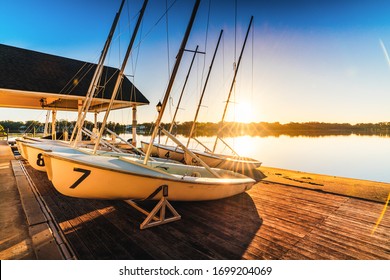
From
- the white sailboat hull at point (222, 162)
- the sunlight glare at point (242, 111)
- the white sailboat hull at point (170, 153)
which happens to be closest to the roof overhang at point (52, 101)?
the white sailboat hull at point (170, 153)

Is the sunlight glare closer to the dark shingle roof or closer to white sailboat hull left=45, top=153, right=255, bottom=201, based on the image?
the dark shingle roof

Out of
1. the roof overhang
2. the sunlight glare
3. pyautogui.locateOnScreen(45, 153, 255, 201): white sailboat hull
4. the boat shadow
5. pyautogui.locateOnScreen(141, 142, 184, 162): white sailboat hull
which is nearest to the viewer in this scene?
the boat shadow

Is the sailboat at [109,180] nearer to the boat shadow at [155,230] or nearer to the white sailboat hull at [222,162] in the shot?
the boat shadow at [155,230]

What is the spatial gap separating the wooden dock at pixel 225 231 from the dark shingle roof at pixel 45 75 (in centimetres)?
846

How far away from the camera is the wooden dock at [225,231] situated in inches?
112

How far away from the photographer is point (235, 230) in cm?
356

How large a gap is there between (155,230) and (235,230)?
4.81 ft

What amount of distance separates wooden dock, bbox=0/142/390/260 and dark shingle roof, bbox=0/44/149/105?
8.46 meters

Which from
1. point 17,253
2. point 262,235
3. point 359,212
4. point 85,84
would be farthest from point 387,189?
point 85,84

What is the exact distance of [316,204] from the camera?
492 cm

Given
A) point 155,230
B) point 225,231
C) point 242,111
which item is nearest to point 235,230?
point 225,231

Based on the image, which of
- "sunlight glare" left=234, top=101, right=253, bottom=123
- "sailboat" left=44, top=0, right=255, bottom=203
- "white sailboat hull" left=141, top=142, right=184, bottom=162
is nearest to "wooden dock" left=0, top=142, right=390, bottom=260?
"sailboat" left=44, top=0, right=255, bottom=203

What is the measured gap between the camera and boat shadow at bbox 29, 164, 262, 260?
9.30ft
